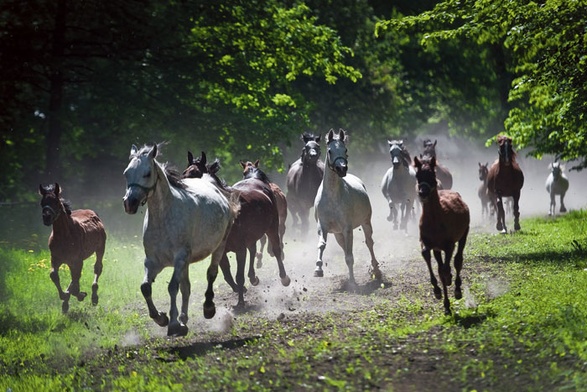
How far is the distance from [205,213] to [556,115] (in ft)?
29.6

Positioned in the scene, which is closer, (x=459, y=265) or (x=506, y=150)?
(x=459, y=265)

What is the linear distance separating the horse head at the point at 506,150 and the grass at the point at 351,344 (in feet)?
18.7

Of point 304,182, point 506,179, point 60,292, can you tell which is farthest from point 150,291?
point 506,179

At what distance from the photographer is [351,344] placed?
36.7ft

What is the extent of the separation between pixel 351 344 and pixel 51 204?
7720 mm

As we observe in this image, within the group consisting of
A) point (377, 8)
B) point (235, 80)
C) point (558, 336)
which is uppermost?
point (377, 8)

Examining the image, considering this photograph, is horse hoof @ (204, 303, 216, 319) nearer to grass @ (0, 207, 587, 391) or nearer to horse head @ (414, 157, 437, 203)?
grass @ (0, 207, 587, 391)

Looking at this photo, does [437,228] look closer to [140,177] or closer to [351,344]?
[351,344]

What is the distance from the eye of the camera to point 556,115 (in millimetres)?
19406

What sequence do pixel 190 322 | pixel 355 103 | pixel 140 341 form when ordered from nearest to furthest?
pixel 140 341 → pixel 190 322 → pixel 355 103

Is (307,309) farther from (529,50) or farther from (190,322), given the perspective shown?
(529,50)

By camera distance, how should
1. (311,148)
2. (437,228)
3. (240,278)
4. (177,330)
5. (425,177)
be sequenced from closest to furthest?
1. (177,330)
2. (425,177)
3. (437,228)
4. (240,278)
5. (311,148)

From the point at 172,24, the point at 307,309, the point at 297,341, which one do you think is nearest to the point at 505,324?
the point at 297,341

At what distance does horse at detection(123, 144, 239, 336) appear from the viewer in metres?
12.3
